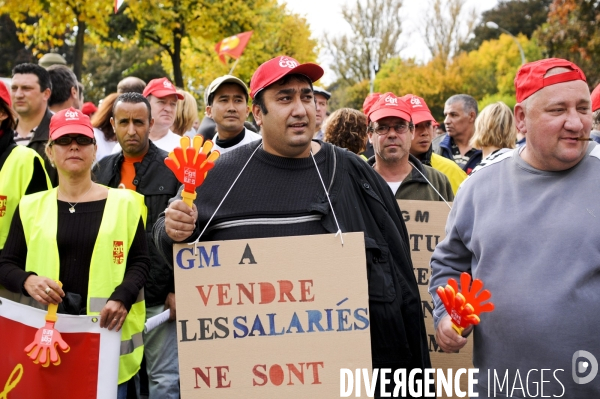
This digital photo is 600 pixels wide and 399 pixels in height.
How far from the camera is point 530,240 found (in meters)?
2.90

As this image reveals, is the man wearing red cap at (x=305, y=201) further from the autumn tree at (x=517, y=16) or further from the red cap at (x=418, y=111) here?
the autumn tree at (x=517, y=16)

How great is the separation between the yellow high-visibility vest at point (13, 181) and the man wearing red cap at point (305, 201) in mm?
1573

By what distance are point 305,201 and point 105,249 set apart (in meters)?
1.53

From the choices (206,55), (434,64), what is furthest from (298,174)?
(434,64)

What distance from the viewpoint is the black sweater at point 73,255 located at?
4219mm

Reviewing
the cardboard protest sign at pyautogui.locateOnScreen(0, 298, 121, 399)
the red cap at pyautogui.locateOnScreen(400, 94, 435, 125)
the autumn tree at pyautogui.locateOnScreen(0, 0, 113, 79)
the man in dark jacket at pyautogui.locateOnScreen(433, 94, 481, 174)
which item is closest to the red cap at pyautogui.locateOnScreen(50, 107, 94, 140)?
the cardboard protest sign at pyautogui.locateOnScreen(0, 298, 121, 399)

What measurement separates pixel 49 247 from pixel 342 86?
46990 mm

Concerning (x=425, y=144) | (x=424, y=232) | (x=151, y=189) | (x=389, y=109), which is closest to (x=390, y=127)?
(x=389, y=109)

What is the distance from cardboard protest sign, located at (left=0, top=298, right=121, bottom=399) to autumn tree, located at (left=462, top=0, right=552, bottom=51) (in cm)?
5282

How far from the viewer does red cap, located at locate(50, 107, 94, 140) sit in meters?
4.39

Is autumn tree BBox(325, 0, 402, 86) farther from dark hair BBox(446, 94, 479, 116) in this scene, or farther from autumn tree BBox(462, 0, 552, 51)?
dark hair BBox(446, 94, 479, 116)

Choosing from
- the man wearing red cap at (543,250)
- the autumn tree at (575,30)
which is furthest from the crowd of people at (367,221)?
the autumn tree at (575,30)

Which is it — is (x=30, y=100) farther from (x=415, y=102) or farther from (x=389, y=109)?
(x=415, y=102)

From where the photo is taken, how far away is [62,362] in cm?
→ 408
